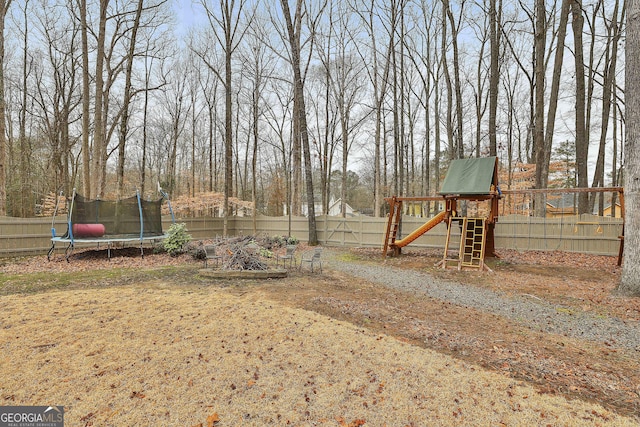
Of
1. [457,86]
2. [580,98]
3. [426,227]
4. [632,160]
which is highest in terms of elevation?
[457,86]

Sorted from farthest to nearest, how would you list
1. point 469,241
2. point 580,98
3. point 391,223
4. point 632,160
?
point 580,98
point 391,223
point 469,241
point 632,160

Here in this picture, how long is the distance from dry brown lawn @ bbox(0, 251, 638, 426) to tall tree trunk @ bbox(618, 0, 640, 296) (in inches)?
174

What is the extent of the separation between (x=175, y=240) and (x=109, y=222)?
6.58 feet

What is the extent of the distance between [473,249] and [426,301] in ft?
13.2

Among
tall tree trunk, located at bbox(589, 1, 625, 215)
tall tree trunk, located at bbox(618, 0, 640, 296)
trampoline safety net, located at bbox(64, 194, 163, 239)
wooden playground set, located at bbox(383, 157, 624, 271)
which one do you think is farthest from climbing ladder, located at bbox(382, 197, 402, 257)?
tall tree trunk, located at bbox(589, 1, 625, 215)

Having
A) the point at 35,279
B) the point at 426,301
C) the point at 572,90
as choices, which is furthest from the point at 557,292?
the point at 572,90

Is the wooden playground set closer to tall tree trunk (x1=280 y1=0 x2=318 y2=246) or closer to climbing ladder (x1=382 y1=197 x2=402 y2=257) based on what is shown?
climbing ladder (x1=382 y1=197 x2=402 y2=257)

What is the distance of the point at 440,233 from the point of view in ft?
38.3

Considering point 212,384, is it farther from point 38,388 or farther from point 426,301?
point 426,301

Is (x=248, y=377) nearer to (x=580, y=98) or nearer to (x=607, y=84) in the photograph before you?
(x=580, y=98)

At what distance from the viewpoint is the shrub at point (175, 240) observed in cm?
953

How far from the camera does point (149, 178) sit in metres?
29.9

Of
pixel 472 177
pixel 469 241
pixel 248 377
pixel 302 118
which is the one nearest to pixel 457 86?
pixel 472 177

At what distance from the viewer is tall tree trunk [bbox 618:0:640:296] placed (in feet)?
17.4
